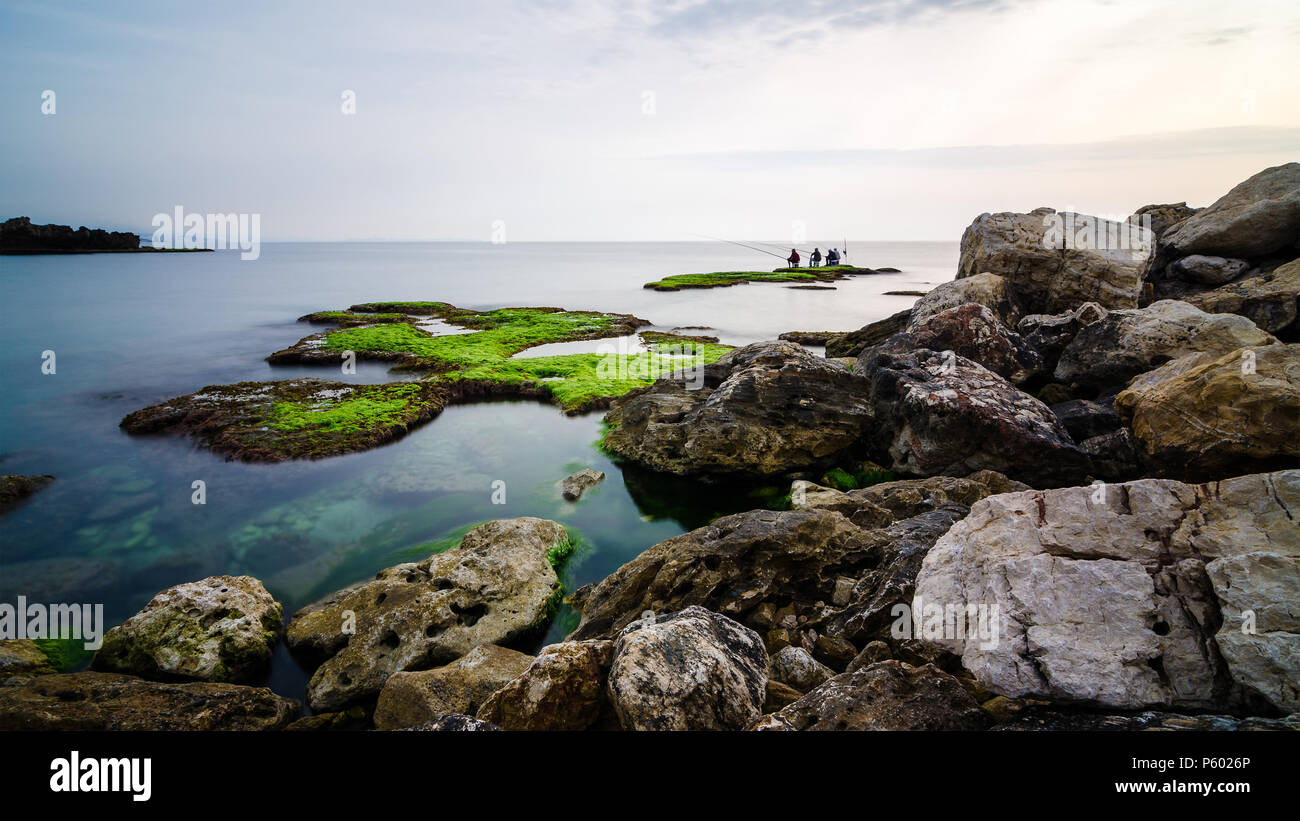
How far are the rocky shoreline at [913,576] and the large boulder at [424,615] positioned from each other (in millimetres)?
56

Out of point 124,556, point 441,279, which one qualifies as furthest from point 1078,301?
point 441,279

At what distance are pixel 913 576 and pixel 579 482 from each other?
13.6m

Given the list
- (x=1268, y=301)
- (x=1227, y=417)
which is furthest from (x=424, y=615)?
(x=1268, y=301)

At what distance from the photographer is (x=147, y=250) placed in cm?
19712

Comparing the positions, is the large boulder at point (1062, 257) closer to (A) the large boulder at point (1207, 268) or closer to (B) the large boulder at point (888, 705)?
(A) the large boulder at point (1207, 268)

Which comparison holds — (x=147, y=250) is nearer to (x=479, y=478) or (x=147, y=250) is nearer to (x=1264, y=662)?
(x=479, y=478)

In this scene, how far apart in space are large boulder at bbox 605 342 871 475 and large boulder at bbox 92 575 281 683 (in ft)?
43.0

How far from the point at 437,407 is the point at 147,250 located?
769 feet

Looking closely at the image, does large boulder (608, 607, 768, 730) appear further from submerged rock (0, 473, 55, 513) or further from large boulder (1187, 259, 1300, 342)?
submerged rock (0, 473, 55, 513)

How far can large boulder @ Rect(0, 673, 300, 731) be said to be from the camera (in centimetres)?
868

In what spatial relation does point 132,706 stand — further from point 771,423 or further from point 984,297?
point 984,297

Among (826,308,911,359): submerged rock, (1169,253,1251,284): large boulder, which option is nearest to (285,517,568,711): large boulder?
(826,308,911,359): submerged rock

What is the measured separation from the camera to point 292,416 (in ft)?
87.7

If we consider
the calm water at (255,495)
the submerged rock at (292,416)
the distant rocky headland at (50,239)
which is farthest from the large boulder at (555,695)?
the distant rocky headland at (50,239)
